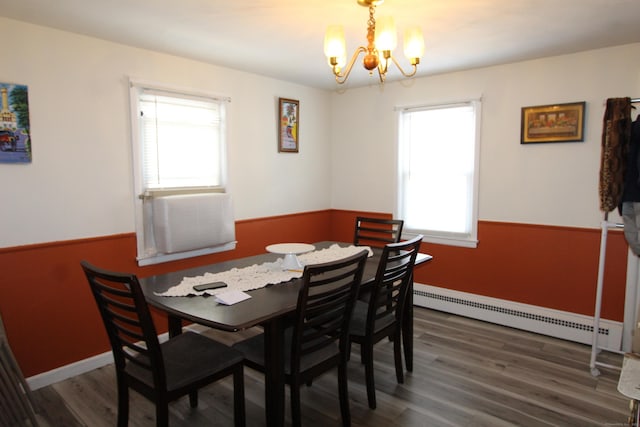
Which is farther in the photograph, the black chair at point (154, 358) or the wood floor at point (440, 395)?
the wood floor at point (440, 395)

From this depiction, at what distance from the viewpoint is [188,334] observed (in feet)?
7.08

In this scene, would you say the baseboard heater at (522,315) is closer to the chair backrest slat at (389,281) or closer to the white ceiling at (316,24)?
the chair backrest slat at (389,281)

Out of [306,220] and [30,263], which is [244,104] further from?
[30,263]

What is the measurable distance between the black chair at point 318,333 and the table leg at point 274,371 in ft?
0.21

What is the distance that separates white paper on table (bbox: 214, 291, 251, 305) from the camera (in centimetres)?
186

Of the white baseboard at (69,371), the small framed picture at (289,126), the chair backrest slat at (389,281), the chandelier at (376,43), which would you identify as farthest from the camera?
the small framed picture at (289,126)

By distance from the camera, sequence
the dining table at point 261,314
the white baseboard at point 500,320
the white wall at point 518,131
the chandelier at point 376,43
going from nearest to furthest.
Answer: the dining table at point 261,314 → the chandelier at point 376,43 → the white baseboard at point 500,320 → the white wall at point 518,131

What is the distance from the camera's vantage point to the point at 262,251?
3.93 meters

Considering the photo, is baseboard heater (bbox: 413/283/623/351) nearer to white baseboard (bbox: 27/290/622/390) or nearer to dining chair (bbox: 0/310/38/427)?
white baseboard (bbox: 27/290/622/390)

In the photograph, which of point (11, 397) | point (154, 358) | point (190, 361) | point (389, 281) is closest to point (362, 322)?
point (389, 281)

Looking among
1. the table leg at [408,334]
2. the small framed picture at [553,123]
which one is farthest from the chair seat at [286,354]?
the small framed picture at [553,123]

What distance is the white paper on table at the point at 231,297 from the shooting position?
1861 mm

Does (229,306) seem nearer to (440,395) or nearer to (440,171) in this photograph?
(440,395)

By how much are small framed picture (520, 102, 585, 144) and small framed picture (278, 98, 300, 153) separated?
2051 mm
